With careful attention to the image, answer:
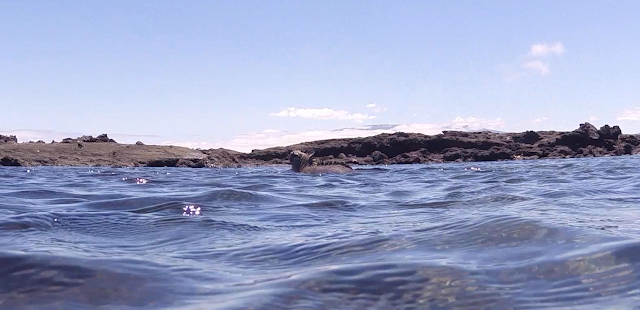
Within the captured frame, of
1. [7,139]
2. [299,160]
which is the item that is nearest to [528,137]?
[299,160]

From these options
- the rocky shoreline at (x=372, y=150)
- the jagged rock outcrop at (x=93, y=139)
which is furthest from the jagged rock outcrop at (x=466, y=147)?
the jagged rock outcrop at (x=93, y=139)

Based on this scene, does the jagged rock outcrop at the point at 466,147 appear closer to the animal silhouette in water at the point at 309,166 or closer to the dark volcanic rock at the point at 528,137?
the dark volcanic rock at the point at 528,137

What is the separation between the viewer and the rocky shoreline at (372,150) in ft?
124

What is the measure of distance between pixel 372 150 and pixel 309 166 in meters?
32.3

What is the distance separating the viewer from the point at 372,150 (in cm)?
5272

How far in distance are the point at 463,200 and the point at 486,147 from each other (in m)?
45.1

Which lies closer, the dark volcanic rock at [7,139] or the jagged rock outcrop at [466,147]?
the dark volcanic rock at [7,139]

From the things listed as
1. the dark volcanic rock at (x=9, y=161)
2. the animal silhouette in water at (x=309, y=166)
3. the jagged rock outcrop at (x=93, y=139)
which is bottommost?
the animal silhouette in water at (x=309, y=166)

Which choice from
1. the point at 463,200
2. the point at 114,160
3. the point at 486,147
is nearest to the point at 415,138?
the point at 486,147

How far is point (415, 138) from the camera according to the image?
5338 centimetres

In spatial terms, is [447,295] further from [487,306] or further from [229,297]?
[229,297]

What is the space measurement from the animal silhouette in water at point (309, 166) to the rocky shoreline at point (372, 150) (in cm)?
1407

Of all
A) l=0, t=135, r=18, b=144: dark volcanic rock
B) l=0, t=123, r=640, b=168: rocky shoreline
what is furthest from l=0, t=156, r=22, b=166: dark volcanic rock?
l=0, t=135, r=18, b=144: dark volcanic rock

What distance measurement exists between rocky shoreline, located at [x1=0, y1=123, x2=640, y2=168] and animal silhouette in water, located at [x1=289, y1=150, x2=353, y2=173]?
14066 millimetres
